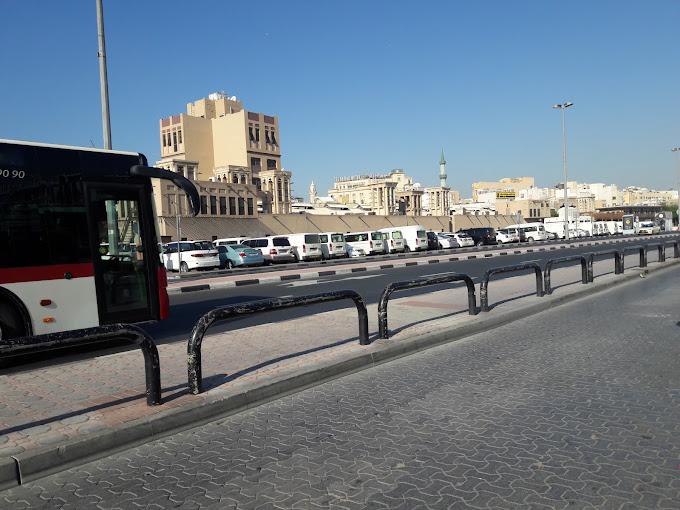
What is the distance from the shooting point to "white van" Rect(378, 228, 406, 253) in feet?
141

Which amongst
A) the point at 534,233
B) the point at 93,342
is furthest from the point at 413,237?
the point at 93,342

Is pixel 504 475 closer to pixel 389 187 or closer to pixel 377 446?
pixel 377 446

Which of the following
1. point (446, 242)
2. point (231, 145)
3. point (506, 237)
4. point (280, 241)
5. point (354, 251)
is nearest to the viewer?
A: point (280, 241)

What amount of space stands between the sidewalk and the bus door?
3.99ft

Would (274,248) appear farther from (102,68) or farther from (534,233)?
(534,233)

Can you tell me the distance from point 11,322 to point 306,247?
28609 mm

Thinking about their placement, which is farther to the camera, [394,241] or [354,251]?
[394,241]

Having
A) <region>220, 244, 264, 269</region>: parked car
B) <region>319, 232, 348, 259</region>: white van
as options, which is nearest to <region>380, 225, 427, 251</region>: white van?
<region>319, 232, 348, 259</region>: white van

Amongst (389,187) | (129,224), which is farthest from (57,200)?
(389,187)

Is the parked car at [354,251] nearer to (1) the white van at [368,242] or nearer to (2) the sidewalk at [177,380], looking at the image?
(1) the white van at [368,242]

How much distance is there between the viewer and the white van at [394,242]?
4284 cm

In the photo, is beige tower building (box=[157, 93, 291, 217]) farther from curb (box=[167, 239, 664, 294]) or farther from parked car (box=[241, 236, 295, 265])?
curb (box=[167, 239, 664, 294])

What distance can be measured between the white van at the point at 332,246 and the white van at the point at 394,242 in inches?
194

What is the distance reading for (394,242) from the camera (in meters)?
43.0
